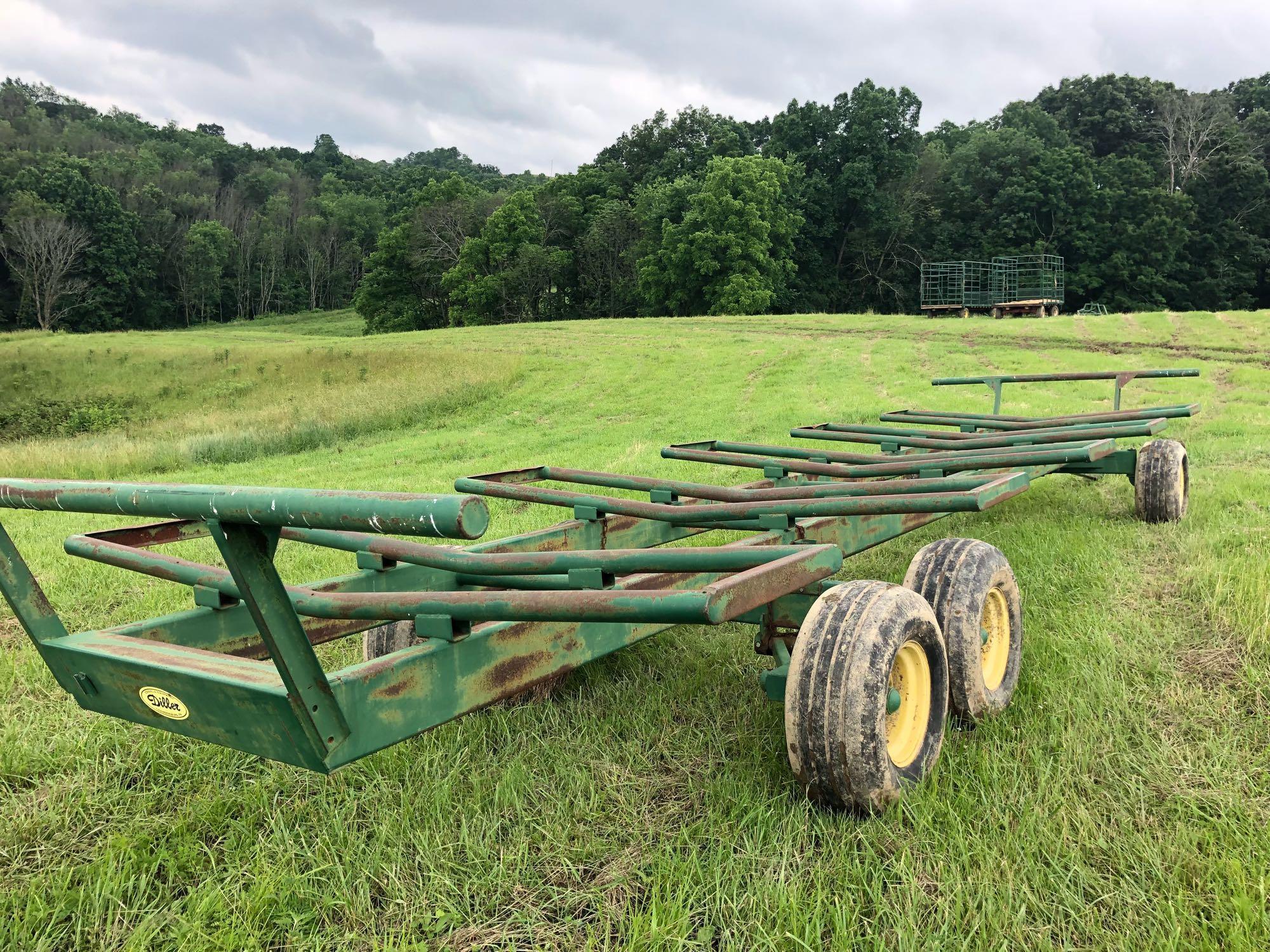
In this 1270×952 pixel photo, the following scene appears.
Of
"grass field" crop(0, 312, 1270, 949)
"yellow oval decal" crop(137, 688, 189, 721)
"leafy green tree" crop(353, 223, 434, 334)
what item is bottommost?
"grass field" crop(0, 312, 1270, 949)

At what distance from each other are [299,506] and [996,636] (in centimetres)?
283

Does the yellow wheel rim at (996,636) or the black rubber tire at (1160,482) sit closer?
the yellow wheel rim at (996,636)

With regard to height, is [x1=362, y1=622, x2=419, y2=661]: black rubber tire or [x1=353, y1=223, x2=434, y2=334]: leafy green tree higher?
[x1=353, y1=223, x2=434, y2=334]: leafy green tree

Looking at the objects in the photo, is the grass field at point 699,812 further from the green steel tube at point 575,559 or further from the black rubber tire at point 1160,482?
the green steel tube at point 575,559

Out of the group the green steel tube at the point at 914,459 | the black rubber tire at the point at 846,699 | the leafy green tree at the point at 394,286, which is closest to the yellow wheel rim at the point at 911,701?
the black rubber tire at the point at 846,699

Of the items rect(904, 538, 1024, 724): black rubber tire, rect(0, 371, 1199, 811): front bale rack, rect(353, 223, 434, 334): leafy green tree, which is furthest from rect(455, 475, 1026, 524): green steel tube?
rect(353, 223, 434, 334): leafy green tree

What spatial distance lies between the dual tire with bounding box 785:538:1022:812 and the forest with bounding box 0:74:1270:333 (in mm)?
50762

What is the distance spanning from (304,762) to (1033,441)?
5747 millimetres

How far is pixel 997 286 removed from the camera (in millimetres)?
52625

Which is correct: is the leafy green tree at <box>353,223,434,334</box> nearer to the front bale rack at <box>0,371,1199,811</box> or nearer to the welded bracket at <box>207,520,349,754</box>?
the front bale rack at <box>0,371,1199,811</box>

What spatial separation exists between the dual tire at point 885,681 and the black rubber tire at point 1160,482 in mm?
3656

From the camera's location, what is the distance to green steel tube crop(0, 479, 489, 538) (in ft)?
4.35

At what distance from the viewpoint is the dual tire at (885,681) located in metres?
2.25

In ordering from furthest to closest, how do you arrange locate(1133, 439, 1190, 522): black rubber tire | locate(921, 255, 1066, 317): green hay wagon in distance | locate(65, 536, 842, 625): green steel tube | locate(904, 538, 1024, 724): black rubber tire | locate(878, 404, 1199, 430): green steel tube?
locate(921, 255, 1066, 317): green hay wagon in distance, locate(878, 404, 1199, 430): green steel tube, locate(1133, 439, 1190, 522): black rubber tire, locate(904, 538, 1024, 724): black rubber tire, locate(65, 536, 842, 625): green steel tube
